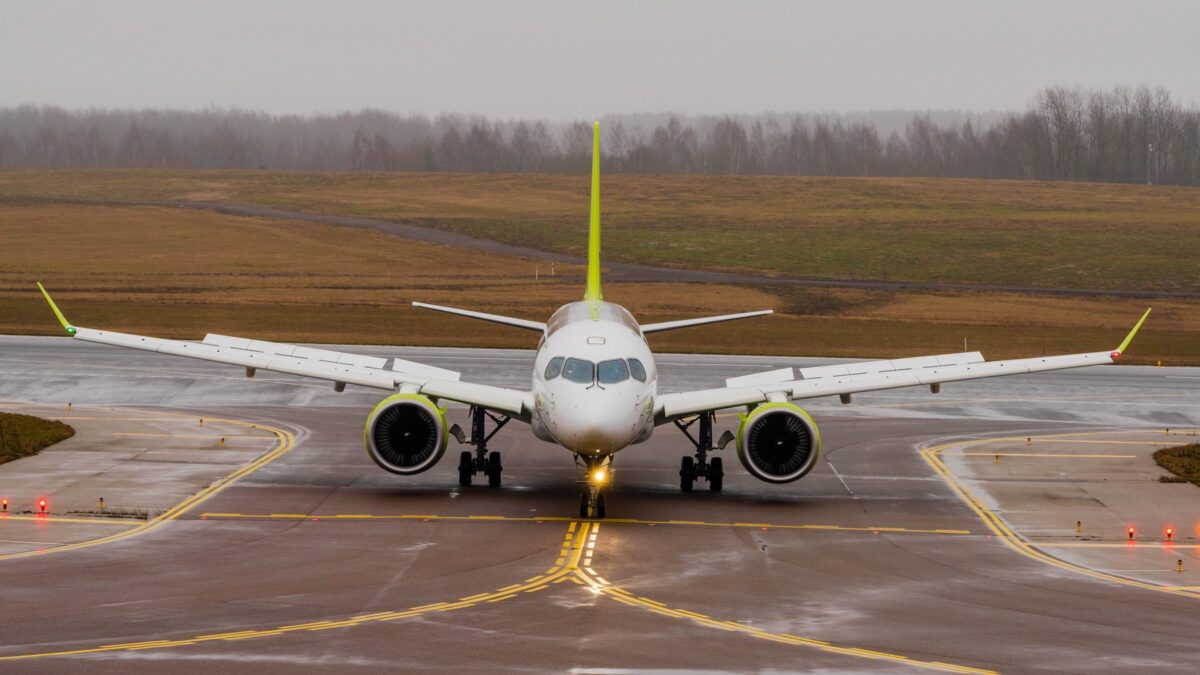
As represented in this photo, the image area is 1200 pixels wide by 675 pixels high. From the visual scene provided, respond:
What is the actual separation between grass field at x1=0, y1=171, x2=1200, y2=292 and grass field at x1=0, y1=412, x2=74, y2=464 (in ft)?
257

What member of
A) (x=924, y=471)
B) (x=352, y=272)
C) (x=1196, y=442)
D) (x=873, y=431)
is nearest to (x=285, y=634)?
(x=924, y=471)

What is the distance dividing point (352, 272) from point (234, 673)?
313ft

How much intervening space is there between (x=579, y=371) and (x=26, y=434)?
65.1 feet

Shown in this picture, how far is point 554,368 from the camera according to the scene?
33.5 meters

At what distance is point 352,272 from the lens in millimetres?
113750

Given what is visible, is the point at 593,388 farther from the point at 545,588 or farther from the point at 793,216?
the point at 793,216

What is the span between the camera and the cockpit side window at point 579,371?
1288 inches

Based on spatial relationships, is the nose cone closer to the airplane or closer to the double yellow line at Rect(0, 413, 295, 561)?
the airplane

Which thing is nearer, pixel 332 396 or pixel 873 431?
pixel 873 431

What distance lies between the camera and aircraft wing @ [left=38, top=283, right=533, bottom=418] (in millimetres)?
36656

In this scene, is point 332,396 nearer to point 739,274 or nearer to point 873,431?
point 873,431

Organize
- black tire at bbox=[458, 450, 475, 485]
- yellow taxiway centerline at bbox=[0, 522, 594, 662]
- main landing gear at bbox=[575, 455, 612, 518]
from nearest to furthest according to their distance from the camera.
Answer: yellow taxiway centerline at bbox=[0, 522, 594, 662] < main landing gear at bbox=[575, 455, 612, 518] < black tire at bbox=[458, 450, 475, 485]

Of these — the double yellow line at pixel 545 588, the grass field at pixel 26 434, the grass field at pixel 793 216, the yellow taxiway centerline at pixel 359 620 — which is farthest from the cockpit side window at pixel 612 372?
the grass field at pixel 793 216

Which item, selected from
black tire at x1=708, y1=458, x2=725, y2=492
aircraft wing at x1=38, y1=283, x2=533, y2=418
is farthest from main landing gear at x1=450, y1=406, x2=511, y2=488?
black tire at x1=708, y1=458, x2=725, y2=492
